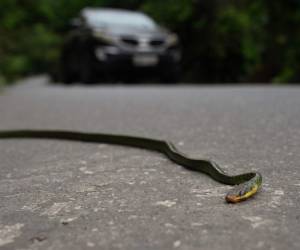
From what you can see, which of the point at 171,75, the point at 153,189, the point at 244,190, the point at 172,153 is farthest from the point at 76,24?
the point at 244,190

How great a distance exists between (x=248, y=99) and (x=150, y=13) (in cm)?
1080

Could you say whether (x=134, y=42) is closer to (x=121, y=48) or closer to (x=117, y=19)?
(x=121, y=48)

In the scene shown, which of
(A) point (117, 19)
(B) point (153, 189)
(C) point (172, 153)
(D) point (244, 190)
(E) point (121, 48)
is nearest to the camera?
(D) point (244, 190)

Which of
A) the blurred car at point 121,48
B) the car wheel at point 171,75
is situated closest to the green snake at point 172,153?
the blurred car at point 121,48

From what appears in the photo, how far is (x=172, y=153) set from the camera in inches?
108

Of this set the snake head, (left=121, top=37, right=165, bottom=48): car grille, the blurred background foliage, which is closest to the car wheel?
(left=121, top=37, right=165, bottom=48): car grille

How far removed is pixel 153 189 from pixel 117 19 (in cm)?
830

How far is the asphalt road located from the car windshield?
5599 millimetres

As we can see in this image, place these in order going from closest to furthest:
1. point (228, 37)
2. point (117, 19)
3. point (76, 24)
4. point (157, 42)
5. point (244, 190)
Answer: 1. point (244, 190)
2. point (157, 42)
3. point (117, 19)
4. point (76, 24)
5. point (228, 37)

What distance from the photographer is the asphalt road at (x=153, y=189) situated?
156 centimetres

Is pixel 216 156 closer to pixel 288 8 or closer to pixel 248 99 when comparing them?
pixel 248 99

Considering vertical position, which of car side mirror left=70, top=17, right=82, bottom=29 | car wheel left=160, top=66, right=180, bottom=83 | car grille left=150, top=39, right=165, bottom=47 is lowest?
car wheel left=160, top=66, right=180, bottom=83

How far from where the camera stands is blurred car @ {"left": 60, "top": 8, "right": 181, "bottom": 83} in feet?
30.1

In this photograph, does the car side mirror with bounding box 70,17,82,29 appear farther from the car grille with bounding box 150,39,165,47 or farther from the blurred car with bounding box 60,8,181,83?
the car grille with bounding box 150,39,165,47
